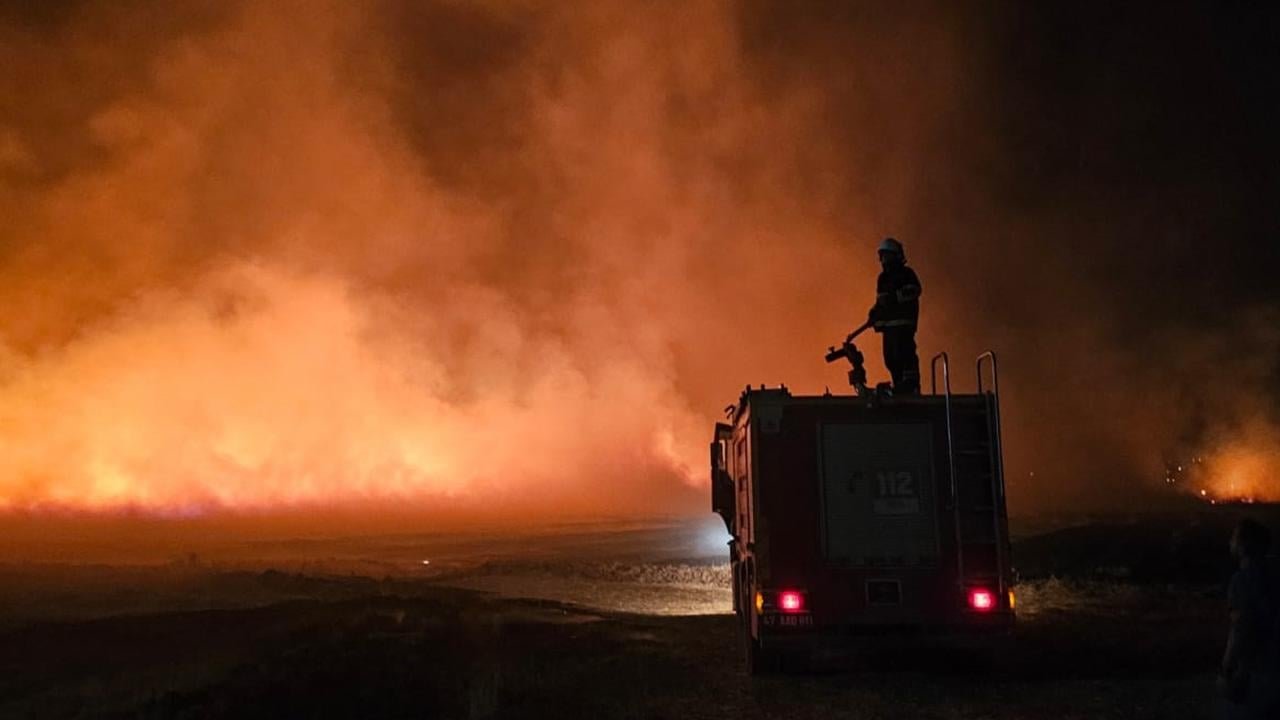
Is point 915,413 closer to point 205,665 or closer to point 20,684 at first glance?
point 205,665

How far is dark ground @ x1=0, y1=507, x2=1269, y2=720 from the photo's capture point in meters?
9.86

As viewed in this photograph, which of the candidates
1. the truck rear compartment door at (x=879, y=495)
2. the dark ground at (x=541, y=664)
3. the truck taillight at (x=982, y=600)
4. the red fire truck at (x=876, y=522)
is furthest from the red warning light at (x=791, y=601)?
the truck taillight at (x=982, y=600)

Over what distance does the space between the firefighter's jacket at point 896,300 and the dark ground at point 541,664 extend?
416 cm

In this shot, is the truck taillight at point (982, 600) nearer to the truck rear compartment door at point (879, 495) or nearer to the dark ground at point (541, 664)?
the truck rear compartment door at point (879, 495)

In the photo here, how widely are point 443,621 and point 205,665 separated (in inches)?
190

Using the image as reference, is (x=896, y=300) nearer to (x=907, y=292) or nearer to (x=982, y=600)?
(x=907, y=292)

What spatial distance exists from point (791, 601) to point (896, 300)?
4.29 m

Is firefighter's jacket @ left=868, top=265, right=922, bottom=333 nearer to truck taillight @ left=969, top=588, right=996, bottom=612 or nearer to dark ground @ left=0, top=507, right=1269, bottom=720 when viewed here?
truck taillight @ left=969, top=588, right=996, bottom=612

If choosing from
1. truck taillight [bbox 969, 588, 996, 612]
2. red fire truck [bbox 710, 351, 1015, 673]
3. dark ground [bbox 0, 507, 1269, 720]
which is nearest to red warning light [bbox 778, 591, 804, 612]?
red fire truck [bbox 710, 351, 1015, 673]

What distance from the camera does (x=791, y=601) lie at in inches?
398

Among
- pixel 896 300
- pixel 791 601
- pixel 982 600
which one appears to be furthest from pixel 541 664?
pixel 896 300

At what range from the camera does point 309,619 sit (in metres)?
17.9

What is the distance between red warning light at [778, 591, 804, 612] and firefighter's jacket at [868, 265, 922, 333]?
→ 12.4 ft

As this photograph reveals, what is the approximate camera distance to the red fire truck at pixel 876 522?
→ 1001cm
